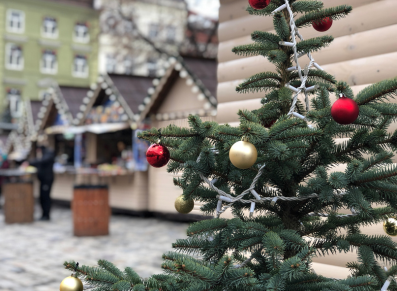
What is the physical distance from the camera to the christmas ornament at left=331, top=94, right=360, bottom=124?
191 cm

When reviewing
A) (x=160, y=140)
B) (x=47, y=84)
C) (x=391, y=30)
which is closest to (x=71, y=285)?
(x=160, y=140)

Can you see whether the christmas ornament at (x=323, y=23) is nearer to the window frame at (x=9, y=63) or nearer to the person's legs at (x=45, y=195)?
the person's legs at (x=45, y=195)

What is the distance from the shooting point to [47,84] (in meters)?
36.1

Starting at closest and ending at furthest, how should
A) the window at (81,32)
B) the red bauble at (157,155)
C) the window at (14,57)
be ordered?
the red bauble at (157,155), the window at (14,57), the window at (81,32)

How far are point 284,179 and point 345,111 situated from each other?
51 cm

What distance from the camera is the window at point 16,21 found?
3447 cm

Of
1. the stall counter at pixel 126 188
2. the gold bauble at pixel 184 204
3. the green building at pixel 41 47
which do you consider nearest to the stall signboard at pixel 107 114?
the stall counter at pixel 126 188

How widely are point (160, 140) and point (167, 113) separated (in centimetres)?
1009

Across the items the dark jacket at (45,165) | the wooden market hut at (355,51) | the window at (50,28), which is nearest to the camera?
the wooden market hut at (355,51)

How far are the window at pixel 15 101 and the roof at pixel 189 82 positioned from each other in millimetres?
25233

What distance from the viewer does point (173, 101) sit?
1211 centimetres

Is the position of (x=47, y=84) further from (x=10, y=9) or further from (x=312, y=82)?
(x=312, y=82)

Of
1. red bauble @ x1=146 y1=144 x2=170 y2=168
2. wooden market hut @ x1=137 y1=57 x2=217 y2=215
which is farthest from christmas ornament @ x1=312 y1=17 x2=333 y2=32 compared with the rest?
wooden market hut @ x1=137 y1=57 x2=217 y2=215

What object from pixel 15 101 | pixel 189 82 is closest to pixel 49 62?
pixel 15 101
